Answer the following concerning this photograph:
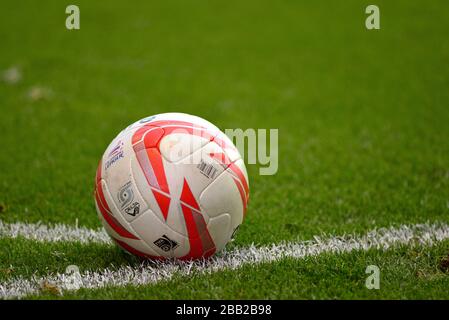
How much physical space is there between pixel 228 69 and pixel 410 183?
187 inches

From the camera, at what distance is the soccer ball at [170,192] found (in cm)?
356

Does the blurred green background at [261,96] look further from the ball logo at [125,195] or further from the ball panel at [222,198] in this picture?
the ball logo at [125,195]

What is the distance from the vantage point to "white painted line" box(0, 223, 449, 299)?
3539 millimetres

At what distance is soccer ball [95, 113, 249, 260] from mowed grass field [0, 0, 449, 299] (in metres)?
0.23

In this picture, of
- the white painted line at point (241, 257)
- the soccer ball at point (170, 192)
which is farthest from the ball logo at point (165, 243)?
the white painted line at point (241, 257)

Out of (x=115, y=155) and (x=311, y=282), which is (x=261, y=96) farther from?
(x=311, y=282)

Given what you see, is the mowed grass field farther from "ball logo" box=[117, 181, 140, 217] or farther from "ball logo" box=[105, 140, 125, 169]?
"ball logo" box=[105, 140, 125, 169]

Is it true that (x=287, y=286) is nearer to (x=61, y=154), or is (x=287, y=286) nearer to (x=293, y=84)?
(x=61, y=154)

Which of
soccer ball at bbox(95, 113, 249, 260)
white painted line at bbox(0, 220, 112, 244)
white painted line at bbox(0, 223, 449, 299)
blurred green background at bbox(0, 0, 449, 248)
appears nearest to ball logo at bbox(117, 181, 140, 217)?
soccer ball at bbox(95, 113, 249, 260)

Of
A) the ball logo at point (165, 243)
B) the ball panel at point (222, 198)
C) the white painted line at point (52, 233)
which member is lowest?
the white painted line at point (52, 233)

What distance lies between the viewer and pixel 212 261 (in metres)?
3.80

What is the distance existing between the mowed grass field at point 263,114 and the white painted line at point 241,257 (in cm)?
10

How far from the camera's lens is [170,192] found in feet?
11.7
